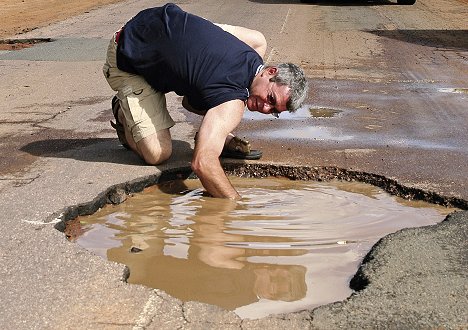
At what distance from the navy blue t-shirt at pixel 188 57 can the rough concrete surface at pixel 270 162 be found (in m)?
0.63

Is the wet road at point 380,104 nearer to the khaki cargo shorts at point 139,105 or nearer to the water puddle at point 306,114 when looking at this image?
the water puddle at point 306,114

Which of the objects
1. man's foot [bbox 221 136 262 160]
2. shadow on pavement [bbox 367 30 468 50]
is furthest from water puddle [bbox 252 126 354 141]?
shadow on pavement [bbox 367 30 468 50]

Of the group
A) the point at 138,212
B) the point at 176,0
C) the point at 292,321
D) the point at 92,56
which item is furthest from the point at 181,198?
the point at 176,0

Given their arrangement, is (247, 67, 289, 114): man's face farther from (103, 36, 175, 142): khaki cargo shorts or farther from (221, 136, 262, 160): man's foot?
(103, 36, 175, 142): khaki cargo shorts

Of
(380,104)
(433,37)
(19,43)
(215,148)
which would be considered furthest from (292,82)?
(433,37)

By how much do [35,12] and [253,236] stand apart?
52.9ft

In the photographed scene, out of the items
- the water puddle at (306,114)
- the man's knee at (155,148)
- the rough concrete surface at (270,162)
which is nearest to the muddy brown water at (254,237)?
the rough concrete surface at (270,162)

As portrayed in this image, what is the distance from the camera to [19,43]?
13.6 metres

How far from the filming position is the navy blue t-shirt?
5.52m

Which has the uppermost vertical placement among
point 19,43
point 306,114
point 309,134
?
point 309,134

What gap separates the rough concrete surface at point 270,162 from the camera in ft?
11.5

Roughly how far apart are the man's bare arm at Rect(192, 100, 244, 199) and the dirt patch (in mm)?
10031

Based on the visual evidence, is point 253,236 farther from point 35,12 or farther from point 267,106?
point 35,12

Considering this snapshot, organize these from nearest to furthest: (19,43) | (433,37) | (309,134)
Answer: (309,134) < (19,43) < (433,37)
